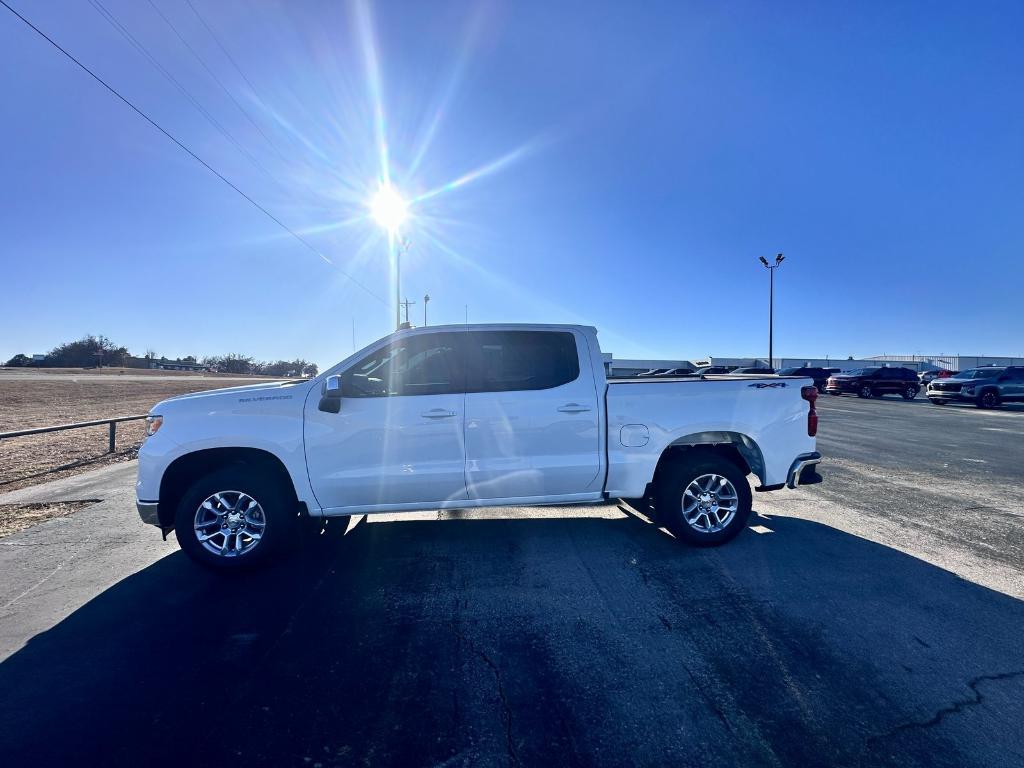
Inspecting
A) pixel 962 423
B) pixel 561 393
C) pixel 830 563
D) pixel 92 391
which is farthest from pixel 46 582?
pixel 92 391

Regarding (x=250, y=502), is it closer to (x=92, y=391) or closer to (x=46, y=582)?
(x=46, y=582)

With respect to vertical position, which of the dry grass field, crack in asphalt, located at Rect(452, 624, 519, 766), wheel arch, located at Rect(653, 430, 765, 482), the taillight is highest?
the taillight

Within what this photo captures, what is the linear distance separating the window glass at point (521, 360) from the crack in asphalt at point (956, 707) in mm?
2873

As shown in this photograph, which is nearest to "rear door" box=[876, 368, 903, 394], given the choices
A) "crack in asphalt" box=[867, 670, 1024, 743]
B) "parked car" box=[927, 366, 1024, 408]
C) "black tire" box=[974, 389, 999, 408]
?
"parked car" box=[927, 366, 1024, 408]

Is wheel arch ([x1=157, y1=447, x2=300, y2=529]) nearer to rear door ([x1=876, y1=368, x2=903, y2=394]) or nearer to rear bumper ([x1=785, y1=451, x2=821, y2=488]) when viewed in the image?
rear bumper ([x1=785, y1=451, x2=821, y2=488])

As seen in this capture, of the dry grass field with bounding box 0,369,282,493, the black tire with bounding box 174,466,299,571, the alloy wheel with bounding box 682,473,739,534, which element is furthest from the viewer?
the dry grass field with bounding box 0,369,282,493

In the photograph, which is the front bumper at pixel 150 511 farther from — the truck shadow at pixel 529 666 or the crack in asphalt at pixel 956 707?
the crack in asphalt at pixel 956 707

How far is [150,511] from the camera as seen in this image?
146 inches

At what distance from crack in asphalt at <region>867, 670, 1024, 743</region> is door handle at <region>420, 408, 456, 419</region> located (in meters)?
3.13

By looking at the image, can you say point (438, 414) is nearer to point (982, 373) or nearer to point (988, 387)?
point (988, 387)

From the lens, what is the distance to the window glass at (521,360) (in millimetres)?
4094

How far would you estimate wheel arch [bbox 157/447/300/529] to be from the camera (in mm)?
3779

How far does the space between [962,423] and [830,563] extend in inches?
584

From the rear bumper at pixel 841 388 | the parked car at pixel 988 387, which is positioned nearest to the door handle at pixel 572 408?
the parked car at pixel 988 387
